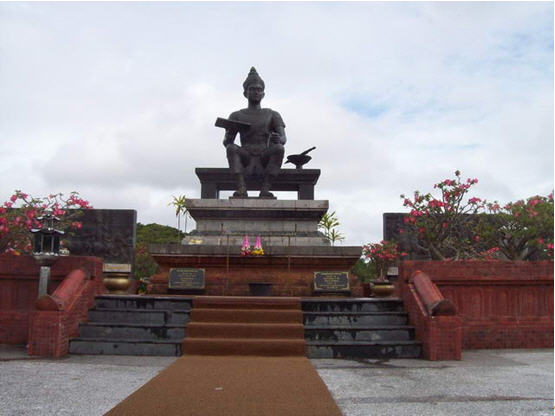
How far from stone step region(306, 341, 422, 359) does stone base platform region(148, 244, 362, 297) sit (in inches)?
137

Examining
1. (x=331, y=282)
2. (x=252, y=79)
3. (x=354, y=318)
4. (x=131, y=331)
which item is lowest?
(x=131, y=331)

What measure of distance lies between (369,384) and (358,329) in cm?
242

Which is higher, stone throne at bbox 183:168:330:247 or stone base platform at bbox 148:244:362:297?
stone throne at bbox 183:168:330:247

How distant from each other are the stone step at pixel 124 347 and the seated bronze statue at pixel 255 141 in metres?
6.81

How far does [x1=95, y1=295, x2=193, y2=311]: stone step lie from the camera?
348 inches

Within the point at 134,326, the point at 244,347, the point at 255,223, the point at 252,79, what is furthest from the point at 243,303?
the point at 252,79

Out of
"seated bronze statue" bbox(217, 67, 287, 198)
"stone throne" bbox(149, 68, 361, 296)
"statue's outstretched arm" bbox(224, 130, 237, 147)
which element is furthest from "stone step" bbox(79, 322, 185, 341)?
"statue's outstretched arm" bbox(224, 130, 237, 147)

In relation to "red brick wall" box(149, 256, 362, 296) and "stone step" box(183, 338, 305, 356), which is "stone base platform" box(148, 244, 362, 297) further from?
"stone step" box(183, 338, 305, 356)

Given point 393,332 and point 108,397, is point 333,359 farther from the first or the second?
point 108,397

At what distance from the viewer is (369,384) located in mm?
5801

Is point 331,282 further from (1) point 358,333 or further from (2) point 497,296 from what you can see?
(2) point 497,296

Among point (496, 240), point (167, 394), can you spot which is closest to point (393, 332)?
point (167, 394)

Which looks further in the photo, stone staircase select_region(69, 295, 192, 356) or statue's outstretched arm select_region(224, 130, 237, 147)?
statue's outstretched arm select_region(224, 130, 237, 147)

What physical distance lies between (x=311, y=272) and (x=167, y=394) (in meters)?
6.87
